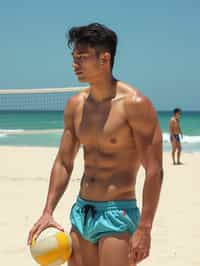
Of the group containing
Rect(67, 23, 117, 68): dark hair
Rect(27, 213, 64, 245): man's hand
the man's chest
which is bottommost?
Rect(27, 213, 64, 245): man's hand

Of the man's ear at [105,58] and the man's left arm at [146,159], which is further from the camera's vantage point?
the man's ear at [105,58]

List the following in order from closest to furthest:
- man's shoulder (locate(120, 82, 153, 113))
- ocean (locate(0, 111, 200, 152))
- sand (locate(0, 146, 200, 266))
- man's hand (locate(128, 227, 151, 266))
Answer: man's hand (locate(128, 227, 151, 266)) → man's shoulder (locate(120, 82, 153, 113)) → sand (locate(0, 146, 200, 266)) → ocean (locate(0, 111, 200, 152))

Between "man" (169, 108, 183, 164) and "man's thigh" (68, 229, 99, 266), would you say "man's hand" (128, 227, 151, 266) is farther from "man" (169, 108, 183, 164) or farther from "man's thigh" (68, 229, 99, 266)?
"man" (169, 108, 183, 164)

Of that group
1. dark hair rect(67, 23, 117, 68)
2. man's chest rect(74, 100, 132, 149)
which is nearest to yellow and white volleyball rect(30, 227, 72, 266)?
man's chest rect(74, 100, 132, 149)

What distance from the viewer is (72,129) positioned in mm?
3016

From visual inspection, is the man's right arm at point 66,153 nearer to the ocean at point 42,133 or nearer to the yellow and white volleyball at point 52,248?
the yellow and white volleyball at point 52,248

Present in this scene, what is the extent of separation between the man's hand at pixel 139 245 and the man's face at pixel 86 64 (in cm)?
81

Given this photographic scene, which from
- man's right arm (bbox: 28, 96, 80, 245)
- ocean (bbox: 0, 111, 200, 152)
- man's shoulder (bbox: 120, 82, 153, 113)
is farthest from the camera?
ocean (bbox: 0, 111, 200, 152)

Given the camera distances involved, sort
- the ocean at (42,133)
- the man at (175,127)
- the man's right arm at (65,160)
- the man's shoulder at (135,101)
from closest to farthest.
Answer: the man's shoulder at (135,101) → the man's right arm at (65,160) → the man at (175,127) → the ocean at (42,133)

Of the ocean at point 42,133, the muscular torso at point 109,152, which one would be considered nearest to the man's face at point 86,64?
the muscular torso at point 109,152

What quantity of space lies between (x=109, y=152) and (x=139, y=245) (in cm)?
51

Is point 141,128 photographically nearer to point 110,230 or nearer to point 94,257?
point 110,230

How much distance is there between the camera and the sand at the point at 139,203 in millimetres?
5293

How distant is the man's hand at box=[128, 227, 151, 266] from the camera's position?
2570mm
